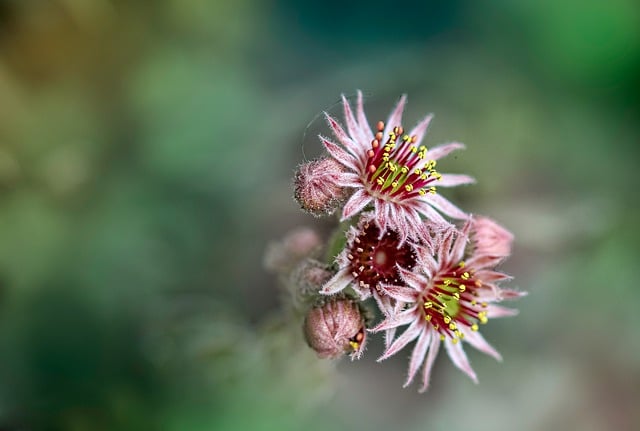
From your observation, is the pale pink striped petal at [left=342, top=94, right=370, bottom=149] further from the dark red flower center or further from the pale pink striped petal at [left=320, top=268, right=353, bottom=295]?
the pale pink striped petal at [left=320, top=268, right=353, bottom=295]

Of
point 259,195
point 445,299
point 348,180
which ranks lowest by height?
point 445,299

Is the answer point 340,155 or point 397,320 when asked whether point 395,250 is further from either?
point 340,155

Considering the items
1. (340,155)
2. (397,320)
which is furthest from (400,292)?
(340,155)

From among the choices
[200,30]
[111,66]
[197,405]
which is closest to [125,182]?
[111,66]

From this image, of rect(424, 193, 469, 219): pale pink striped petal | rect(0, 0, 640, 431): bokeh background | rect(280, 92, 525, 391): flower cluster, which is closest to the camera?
rect(280, 92, 525, 391): flower cluster

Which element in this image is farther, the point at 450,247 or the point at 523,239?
the point at 523,239

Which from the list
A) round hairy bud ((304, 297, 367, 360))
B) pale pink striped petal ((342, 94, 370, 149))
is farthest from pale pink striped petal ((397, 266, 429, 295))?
pale pink striped petal ((342, 94, 370, 149))

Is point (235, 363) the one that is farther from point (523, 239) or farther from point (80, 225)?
point (523, 239)
